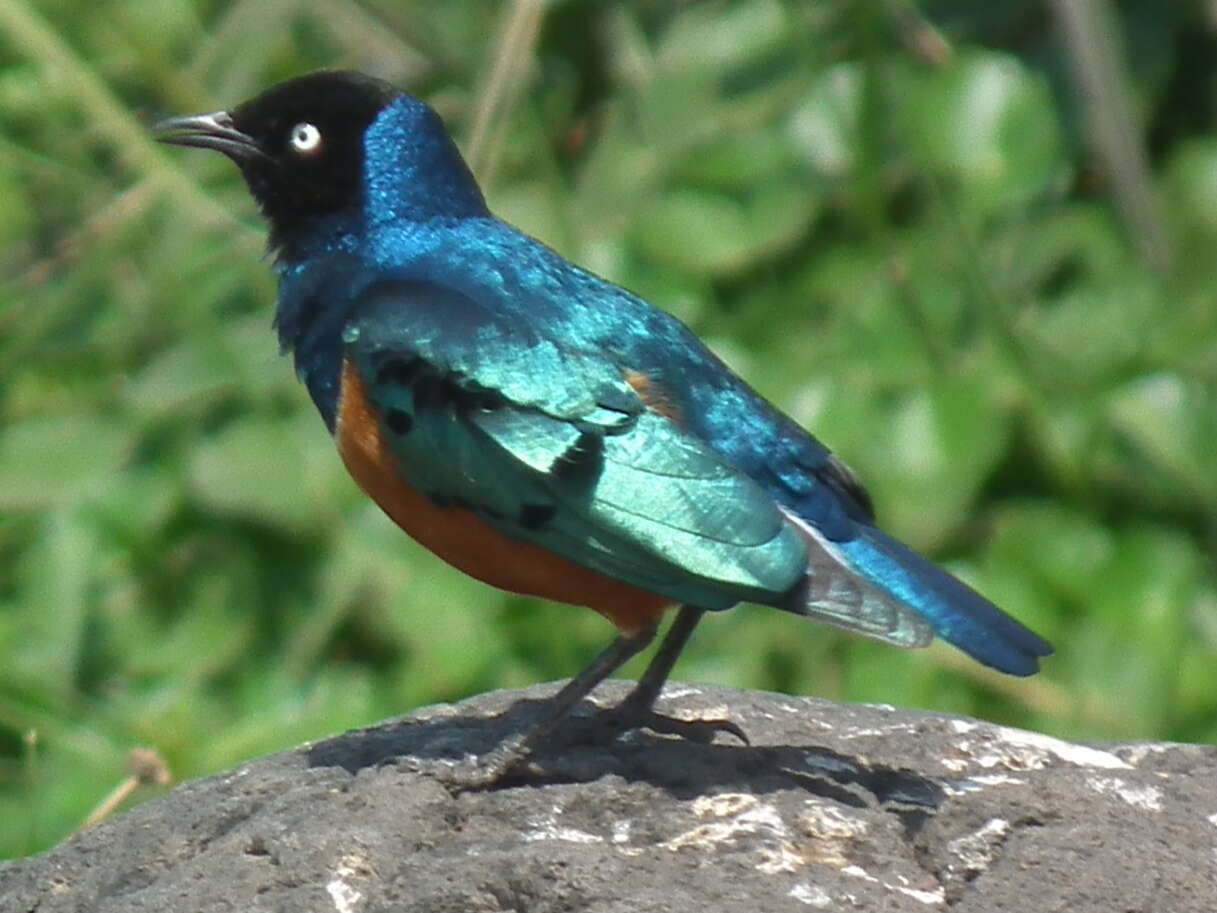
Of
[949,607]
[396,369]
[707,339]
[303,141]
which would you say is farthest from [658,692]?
[707,339]

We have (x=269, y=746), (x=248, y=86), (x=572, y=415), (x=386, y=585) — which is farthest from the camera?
(x=248, y=86)

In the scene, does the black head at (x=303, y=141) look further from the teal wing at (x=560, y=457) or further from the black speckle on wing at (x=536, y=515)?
the black speckle on wing at (x=536, y=515)

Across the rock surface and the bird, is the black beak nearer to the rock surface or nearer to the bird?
the bird

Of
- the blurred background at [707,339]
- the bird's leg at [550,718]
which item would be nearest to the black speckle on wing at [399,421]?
the bird's leg at [550,718]

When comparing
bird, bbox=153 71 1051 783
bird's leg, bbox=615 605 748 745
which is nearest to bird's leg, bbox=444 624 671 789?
bird, bbox=153 71 1051 783

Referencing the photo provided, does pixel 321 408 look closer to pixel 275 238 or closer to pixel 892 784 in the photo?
pixel 275 238

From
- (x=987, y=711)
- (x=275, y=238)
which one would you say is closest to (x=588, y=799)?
(x=275, y=238)
